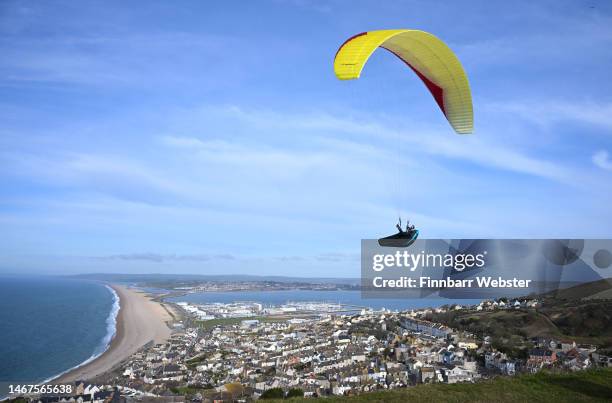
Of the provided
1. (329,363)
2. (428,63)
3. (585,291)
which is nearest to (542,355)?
(329,363)

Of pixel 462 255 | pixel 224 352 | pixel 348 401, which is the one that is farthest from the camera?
pixel 462 255

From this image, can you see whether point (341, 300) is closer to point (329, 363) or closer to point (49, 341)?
point (49, 341)

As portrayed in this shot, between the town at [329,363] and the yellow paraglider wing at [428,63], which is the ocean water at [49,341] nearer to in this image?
the town at [329,363]

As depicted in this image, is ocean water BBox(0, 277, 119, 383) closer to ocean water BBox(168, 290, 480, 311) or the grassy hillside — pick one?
the grassy hillside

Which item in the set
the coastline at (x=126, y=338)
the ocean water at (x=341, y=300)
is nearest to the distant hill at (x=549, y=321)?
the ocean water at (x=341, y=300)

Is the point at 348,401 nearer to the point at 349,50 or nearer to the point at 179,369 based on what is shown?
the point at 349,50

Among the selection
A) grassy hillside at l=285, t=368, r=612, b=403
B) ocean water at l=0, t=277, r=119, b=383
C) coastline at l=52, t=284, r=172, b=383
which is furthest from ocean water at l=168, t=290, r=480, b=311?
grassy hillside at l=285, t=368, r=612, b=403

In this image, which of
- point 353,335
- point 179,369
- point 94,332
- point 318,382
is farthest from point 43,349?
point 318,382
